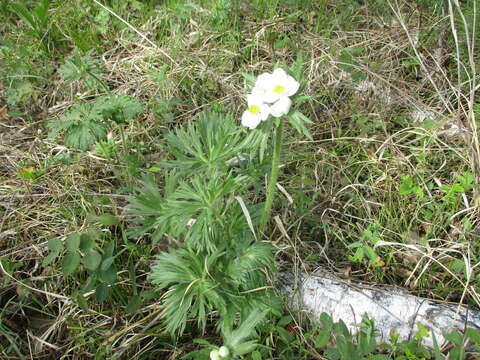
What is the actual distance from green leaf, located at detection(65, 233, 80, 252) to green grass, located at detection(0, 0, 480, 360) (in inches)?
4.1

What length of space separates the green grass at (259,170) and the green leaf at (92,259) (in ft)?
0.36

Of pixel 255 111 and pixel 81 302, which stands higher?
pixel 255 111

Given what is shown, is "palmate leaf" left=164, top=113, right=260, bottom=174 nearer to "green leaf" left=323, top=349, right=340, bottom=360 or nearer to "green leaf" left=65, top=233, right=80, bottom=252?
"green leaf" left=65, top=233, right=80, bottom=252

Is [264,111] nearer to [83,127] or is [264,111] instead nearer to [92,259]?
[92,259]

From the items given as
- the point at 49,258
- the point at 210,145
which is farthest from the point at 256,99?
the point at 49,258

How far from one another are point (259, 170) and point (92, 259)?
0.88 m

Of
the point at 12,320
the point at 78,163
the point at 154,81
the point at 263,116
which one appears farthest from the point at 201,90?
the point at 12,320

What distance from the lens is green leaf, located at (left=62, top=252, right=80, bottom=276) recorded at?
2.01 metres

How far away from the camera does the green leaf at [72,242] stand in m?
2.04

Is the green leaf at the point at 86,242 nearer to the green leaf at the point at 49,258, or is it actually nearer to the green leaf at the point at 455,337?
the green leaf at the point at 49,258

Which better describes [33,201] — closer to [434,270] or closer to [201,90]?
[201,90]

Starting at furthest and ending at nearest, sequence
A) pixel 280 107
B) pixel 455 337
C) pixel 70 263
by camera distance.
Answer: pixel 70 263 < pixel 455 337 < pixel 280 107

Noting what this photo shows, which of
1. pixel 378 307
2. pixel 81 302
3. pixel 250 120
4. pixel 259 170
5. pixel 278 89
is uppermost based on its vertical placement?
pixel 278 89

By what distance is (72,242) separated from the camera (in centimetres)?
206
